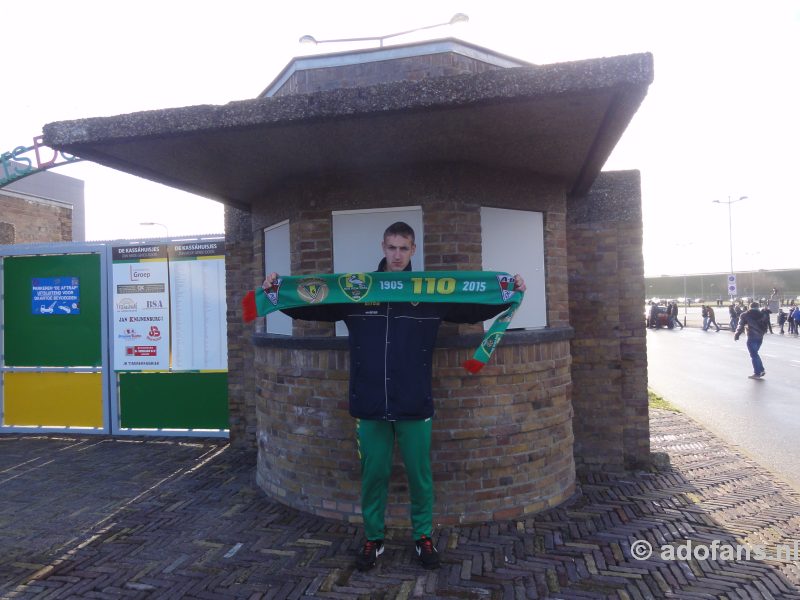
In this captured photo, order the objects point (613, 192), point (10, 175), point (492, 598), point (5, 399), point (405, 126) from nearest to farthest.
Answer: point (492, 598) < point (405, 126) < point (613, 192) < point (5, 399) < point (10, 175)

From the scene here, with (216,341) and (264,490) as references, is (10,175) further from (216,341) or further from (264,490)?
(264,490)

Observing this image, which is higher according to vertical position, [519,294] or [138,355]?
[519,294]

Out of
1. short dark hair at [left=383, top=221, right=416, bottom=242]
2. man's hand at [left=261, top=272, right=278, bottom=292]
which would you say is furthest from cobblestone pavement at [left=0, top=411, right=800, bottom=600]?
short dark hair at [left=383, top=221, right=416, bottom=242]

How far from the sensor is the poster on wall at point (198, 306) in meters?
7.18

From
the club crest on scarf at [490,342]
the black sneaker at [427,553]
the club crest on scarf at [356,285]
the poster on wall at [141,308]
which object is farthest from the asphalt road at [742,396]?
the poster on wall at [141,308]

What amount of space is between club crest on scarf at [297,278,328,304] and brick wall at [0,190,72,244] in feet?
62.3

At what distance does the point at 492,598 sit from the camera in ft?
10.3

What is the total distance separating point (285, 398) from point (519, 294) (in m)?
2.17

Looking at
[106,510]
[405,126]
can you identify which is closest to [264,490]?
[106,510]

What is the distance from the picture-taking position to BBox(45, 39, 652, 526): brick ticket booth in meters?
3.46

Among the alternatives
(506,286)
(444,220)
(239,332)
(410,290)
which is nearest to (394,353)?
(410,290)

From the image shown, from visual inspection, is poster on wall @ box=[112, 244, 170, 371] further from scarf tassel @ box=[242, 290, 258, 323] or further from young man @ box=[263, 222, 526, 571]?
young man @ box=[263, 222, 526, 571]

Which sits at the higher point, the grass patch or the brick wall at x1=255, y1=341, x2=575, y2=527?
the brick wall at x1=255, y1=341, x2=575, y2=527

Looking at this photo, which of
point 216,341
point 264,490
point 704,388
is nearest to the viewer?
point 264,490
